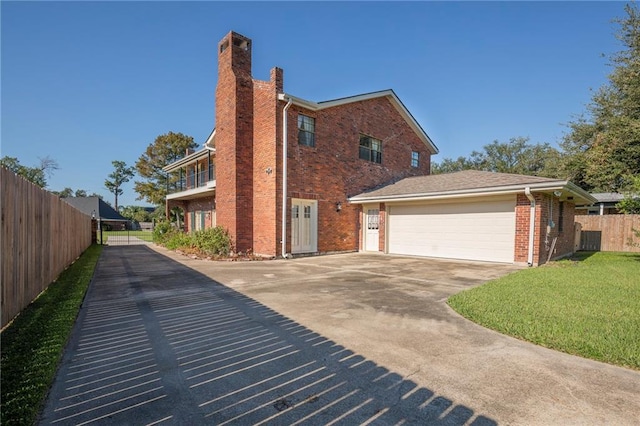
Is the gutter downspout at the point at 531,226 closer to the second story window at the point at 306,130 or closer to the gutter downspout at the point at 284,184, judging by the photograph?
the second story window at the point at 306,130

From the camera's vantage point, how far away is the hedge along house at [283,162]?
13.0 m

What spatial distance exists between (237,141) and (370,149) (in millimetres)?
7072

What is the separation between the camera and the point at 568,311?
499cm

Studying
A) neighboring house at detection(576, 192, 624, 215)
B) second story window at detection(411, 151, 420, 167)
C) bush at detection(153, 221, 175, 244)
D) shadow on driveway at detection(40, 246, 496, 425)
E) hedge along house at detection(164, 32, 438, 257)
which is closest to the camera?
shadow on driveway at detection(40, 246, 496, 425)

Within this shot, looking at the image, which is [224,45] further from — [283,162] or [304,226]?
[304,226]

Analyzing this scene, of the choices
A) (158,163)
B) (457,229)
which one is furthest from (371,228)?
(158,163)

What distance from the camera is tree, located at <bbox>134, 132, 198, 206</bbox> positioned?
3900 centimetres

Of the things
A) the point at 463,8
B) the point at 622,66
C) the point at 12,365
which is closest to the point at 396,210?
the point at 463,8

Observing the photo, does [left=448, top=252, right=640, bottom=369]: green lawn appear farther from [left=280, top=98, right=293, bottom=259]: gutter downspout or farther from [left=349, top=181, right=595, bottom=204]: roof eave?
[left=280, top=98, right=293, bottom=259]: gutter downspout

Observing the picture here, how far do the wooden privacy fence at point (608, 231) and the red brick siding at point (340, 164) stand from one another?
1107 cm

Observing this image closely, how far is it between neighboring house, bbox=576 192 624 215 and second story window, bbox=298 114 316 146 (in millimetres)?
19896

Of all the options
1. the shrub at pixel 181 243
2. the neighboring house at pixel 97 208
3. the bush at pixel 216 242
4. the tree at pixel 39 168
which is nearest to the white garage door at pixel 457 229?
the bush at pixel 216 242

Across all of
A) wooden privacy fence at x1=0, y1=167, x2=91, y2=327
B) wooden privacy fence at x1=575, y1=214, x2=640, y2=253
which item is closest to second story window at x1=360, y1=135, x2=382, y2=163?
wooden privacy fence at x1=575, y1=214, x2=640, y2=253

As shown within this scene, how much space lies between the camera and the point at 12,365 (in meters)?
3.07
